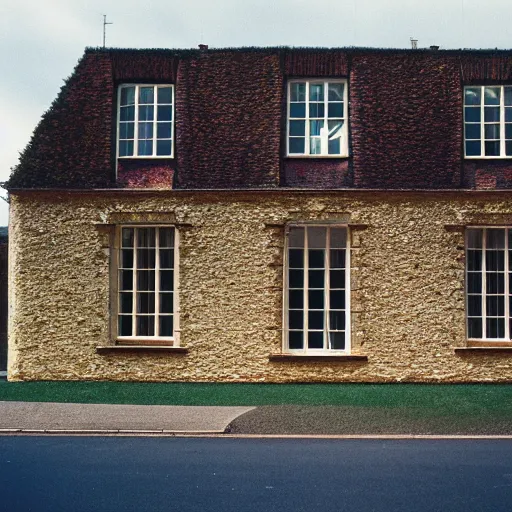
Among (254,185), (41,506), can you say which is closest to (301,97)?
(254,185)

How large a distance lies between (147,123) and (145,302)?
400cm

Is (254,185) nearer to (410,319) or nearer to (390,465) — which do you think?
(410,319)

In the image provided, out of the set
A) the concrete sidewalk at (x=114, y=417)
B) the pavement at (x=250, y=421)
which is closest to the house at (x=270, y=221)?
the concrete sidewalk at (x=114, y=417)

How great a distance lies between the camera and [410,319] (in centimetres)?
1958

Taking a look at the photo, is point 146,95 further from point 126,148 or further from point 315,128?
point 315,128

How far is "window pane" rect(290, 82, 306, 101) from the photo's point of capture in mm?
20156

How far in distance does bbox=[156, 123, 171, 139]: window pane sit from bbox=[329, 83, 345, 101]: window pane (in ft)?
12.1

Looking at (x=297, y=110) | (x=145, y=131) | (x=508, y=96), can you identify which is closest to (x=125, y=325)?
(x=145, y=131)

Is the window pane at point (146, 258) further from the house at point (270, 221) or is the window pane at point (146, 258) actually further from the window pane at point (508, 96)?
the window pane at point (508, 96)

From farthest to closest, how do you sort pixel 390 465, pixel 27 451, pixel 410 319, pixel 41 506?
pixel 410 319 < pixel 27 451 < pixel 390 465 < pixel 41 506

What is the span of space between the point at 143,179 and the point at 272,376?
5183 mm

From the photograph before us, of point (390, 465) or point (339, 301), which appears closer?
point (390, 465)

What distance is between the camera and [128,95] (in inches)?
806

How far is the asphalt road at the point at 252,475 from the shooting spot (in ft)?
26.5
